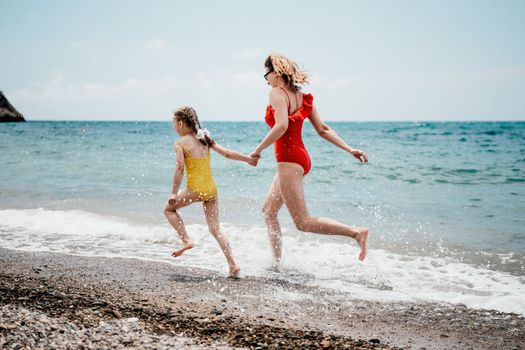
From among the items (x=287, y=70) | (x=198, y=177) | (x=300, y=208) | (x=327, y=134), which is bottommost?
(x=300, y=208)

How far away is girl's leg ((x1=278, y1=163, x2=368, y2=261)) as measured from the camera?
4441 mm

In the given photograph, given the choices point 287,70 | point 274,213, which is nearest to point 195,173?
point 274,213

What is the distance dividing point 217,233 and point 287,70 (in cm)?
175

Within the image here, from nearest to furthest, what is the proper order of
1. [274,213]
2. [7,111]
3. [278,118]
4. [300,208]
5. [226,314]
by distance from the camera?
[226,314]
[278,118]
[300,208]
[274,213]
[7,111]

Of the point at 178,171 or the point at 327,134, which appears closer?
the point at 178,171

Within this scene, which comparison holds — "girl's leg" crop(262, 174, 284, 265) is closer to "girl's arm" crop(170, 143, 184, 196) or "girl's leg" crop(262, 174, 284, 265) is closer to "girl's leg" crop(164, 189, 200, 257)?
"girl's leg" crop(164, 189, 200, 257)

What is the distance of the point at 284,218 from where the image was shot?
7895mm

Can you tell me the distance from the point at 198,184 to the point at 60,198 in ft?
20.3

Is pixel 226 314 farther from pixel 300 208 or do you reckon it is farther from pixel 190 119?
pixel 190 119

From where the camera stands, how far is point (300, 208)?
14.8ft

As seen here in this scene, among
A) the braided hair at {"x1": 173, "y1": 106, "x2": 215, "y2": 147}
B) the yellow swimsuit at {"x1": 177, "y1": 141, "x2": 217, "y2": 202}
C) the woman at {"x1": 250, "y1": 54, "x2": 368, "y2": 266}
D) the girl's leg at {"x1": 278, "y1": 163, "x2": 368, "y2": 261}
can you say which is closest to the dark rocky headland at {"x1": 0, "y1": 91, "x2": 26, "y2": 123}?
the braided hair at {"x1": 173, "y1": 106, "x2": 215, "y2": 147}

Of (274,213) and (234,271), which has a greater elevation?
(274,213)

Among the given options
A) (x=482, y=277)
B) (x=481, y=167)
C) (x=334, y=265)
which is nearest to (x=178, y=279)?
(x=334, y=265)

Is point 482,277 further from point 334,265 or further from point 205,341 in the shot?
point 205,341
